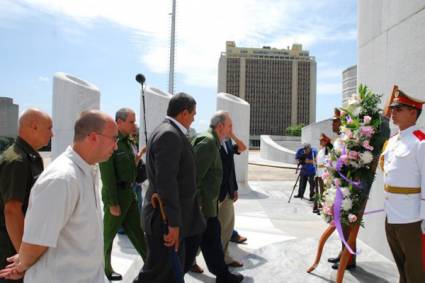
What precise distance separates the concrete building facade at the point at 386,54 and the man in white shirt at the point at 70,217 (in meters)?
3.76

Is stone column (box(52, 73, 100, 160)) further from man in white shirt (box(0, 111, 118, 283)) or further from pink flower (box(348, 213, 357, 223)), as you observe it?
man in white shirt (box(0, 111, 118, 283))

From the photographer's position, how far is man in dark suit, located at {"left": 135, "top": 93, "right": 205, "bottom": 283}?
10.0 feet

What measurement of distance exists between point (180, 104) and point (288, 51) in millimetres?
127798

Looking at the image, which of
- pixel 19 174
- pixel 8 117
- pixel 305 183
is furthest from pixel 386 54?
pixel 8 117

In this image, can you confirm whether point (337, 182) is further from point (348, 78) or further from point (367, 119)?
point (348, 78)

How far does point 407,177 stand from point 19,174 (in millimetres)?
3064

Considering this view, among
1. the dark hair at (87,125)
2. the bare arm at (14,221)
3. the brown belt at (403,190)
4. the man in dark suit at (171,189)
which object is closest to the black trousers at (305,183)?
the brown belt at (403,190)

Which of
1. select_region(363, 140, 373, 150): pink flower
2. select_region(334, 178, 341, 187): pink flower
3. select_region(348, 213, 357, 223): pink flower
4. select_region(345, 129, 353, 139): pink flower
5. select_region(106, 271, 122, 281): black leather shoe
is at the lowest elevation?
select_region(106, 271, 122, 281): black leather shoe

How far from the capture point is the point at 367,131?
3975mm

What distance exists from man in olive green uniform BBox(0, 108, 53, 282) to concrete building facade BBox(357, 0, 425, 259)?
3.93 m

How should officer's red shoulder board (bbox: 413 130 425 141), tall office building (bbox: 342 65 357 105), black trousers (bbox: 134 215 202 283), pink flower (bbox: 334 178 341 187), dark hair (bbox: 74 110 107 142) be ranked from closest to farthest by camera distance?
dark hair (bbox: 74 110 107 142), black trousers (bbox: 134 215 202 283), officer's red shoulder board (bbox: 413 130 425 141), pink flower (bbox: 334 178 341 187), tall office building (bbox: 342 65 357 105)

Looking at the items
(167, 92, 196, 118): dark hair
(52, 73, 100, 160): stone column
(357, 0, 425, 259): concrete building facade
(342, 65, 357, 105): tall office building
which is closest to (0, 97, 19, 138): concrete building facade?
(52, 73, 100, 160): stone column

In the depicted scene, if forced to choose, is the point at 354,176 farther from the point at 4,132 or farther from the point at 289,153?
the point at 289,153

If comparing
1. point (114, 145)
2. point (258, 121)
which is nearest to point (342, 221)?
point (114, 145)
